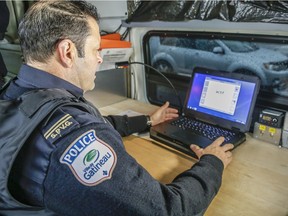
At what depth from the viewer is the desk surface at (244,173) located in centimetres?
80

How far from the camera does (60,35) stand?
0.69 metres

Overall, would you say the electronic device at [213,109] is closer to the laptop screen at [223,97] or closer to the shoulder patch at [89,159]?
the laptop screen at [223,97]

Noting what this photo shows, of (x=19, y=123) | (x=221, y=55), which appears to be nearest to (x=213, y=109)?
(x=221, y=55)

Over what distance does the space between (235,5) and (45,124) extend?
101cm

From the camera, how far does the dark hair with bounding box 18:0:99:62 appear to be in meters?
0.68

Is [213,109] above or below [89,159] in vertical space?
below

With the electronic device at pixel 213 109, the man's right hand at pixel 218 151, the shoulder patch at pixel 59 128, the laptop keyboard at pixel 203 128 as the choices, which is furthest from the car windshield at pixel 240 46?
the shoulder patch at pixel 59 128

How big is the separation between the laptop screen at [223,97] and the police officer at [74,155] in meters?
0.50

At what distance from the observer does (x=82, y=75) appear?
30.9 inches

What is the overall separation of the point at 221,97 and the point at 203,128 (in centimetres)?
17

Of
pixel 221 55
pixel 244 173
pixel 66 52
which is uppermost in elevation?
pixel 66 52

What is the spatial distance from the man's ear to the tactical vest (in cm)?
10

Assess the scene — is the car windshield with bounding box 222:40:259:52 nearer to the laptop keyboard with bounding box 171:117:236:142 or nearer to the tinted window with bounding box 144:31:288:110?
the tinted window with bounding box 144:31:288:110

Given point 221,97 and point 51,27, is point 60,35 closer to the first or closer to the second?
point 51,27
